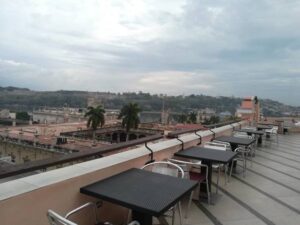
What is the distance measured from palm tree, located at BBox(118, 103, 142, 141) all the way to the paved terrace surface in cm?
4158

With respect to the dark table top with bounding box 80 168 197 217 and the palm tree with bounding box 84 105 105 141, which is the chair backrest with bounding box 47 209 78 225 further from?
the palm tree with bounding box 84 105 105 141

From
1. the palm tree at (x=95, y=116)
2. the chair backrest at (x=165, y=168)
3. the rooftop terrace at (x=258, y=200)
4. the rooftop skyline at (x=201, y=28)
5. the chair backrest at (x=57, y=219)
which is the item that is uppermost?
the rooftop skyline at (x=201, y=28)

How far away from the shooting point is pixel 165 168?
330 centimetres

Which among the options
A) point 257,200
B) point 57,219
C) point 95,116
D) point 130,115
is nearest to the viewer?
point 57,219

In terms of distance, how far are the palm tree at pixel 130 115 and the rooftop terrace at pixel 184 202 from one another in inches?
1625

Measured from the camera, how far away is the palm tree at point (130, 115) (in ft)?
156

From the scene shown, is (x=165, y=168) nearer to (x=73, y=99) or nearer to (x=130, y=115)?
(x=130, y=115)

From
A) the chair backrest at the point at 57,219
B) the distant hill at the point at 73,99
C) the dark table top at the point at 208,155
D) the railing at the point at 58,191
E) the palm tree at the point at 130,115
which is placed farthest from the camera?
the distant hill at the point at 73,99

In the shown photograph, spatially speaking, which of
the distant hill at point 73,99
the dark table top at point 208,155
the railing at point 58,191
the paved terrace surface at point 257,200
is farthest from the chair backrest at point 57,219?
the distant hill at point 73,99

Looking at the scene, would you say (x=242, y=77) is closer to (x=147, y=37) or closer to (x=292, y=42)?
(x=147, y=37)

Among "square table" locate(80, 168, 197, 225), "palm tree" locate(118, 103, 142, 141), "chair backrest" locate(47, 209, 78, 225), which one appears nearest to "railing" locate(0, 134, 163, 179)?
"square table" locate(80, 168, 197, 225)

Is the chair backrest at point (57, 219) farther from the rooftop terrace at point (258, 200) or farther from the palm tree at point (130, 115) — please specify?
the palm tree at point (130, 115)

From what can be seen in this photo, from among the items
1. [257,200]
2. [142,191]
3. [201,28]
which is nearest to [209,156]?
[257,200]

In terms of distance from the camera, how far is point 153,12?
11.1 m
